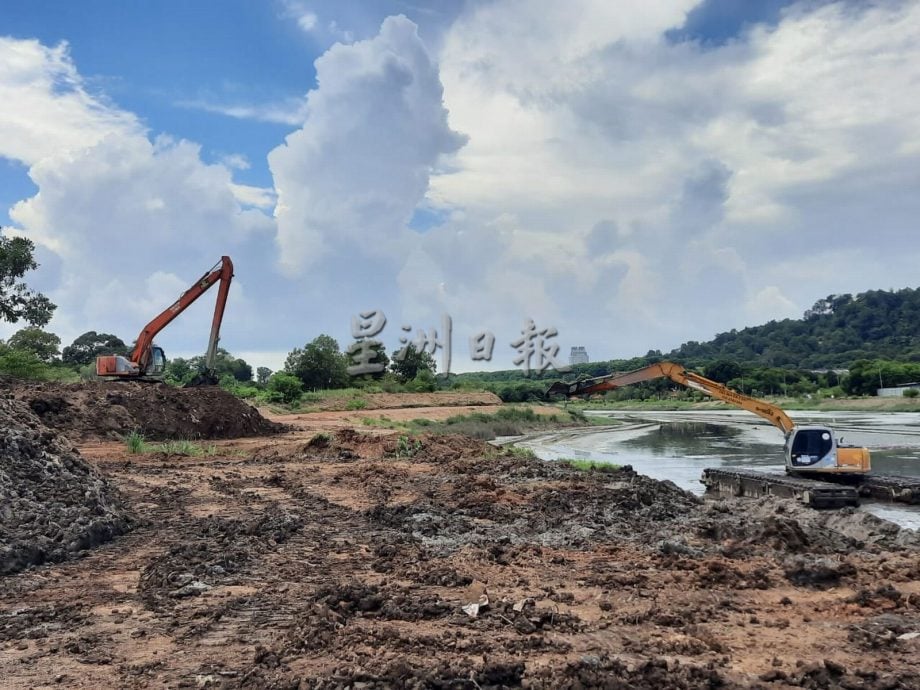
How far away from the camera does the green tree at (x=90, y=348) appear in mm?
75156

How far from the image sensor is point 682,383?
21375mm

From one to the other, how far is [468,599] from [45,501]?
6.18 m

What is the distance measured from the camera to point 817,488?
16953mm

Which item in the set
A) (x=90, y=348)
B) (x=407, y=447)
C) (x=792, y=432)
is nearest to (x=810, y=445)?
(x=792, y=432)

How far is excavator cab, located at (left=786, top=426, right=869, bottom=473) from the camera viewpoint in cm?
1890

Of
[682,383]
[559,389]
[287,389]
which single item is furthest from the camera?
[287,389]

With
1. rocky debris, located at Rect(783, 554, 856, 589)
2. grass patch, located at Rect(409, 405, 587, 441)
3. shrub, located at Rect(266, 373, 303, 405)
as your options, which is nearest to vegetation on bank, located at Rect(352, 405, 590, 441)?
grass patch, located at Rect(409, 405, 587, 441)

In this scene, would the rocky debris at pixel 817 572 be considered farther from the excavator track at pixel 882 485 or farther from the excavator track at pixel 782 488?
the excavator track at pixel 882 485

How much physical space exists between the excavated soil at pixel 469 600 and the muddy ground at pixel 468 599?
28 mm

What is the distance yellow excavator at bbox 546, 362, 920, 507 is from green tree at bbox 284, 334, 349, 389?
161 feet

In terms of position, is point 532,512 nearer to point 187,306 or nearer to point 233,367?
point 187,306

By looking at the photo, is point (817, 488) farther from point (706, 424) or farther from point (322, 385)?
point (322, 385)

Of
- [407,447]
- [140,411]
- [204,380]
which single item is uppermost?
[204,380]

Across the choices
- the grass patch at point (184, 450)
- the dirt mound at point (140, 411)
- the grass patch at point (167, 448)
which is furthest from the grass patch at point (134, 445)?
the dirt mound at point (140, 411)
